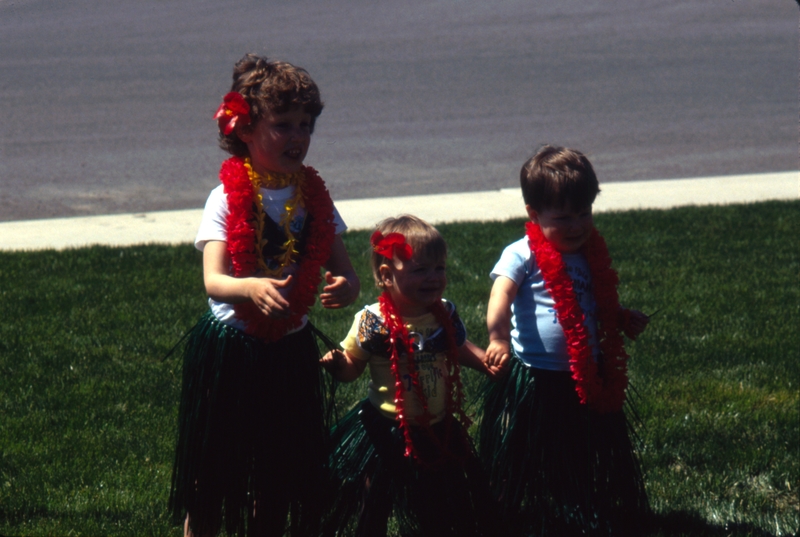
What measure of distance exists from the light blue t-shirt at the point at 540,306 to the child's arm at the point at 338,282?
494mm

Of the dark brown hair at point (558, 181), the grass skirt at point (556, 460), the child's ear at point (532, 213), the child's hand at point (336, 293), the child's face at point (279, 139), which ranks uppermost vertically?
the child's face at point (279, 139)

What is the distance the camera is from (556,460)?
332 cm

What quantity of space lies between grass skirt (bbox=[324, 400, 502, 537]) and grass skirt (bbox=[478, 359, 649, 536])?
16 centimetres

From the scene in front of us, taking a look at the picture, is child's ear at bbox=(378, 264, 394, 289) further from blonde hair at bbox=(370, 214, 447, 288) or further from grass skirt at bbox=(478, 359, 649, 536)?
grass skirt at bbox=(478, 359, 649, 536)

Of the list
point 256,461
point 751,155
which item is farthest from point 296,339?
point 751,155

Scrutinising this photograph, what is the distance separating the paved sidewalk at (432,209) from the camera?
24.9ft

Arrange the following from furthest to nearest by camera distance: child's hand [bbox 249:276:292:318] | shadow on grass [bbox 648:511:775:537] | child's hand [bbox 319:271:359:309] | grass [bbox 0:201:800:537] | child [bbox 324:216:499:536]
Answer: grass [bbox 0:201:800:537], shadow on grass [bbox 648:511:775:537], child [bbox 324:216:499:536], child's hand [bbox 319:271:359:309], child's hand [bbox 249:276:292:318]

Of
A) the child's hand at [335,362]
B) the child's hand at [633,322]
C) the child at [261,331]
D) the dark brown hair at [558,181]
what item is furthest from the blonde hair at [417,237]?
the child's hand at [633,322]

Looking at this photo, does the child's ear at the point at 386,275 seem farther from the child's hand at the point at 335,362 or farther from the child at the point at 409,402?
the child's hand at the point at 335,362

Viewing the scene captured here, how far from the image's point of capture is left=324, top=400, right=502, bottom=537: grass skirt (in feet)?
10.1

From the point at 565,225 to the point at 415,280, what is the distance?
54 centimetres

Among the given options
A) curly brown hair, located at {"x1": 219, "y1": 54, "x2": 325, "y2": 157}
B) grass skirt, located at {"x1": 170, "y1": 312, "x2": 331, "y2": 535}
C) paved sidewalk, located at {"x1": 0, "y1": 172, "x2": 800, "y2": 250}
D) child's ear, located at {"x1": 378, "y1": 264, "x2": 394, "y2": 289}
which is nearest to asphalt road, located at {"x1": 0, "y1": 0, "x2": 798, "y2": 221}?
paved sidewalk, located at {"x1": 0, "y1": 172, "x2": 800, "y2": 250}

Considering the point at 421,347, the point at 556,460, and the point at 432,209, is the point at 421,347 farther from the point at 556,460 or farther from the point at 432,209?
the point at 432,209

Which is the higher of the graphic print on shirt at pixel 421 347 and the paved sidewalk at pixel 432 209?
the paved sidewalk at pixel 432 209
